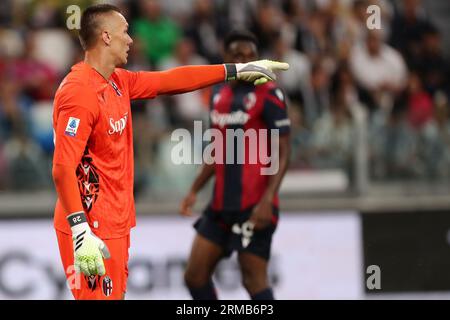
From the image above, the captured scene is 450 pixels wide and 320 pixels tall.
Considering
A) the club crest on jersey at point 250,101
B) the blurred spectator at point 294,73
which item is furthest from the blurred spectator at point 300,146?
the club crest on jersey at point 250,101

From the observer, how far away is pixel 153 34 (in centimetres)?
1227

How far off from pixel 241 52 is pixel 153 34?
176 inches

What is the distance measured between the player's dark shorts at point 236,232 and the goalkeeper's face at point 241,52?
1129 millimetres

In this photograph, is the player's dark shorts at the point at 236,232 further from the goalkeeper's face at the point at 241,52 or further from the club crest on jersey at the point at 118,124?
the club crest on jersey at the point at 118,124

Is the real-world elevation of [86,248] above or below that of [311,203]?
below

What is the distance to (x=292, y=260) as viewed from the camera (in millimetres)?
10672

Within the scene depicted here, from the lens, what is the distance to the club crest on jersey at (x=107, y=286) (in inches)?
248

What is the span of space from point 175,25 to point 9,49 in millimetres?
1903

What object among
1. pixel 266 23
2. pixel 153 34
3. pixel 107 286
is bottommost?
pixel 107 286

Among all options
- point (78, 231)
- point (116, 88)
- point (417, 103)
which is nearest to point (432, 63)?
point (417, 103)

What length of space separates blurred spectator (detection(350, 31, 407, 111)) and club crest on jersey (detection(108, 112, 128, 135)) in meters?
5.66

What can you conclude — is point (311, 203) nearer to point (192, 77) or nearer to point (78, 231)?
point (192, 77)

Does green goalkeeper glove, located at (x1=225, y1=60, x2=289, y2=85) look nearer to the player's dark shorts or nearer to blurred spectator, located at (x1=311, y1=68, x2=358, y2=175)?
the player's dark shorts
